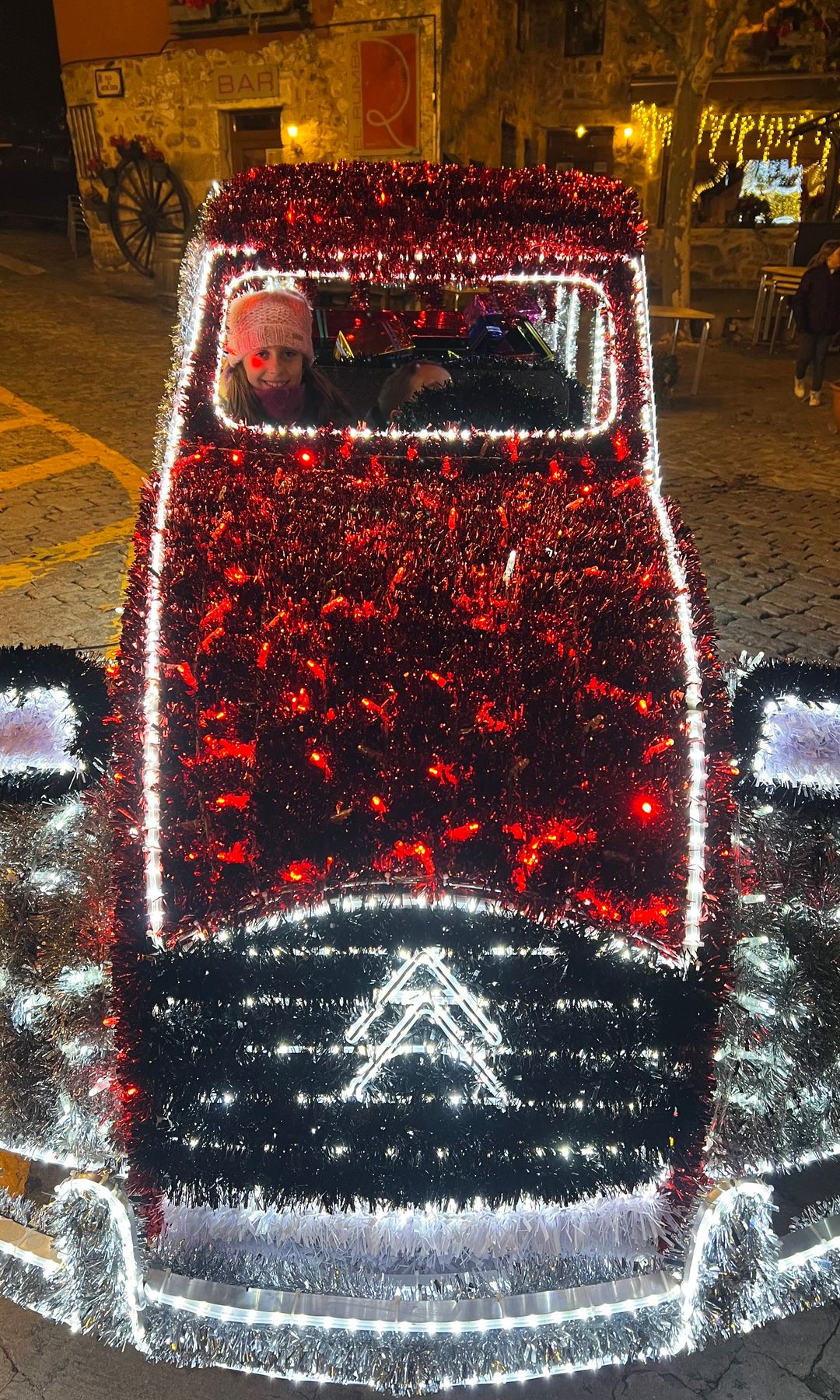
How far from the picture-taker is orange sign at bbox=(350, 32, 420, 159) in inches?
516

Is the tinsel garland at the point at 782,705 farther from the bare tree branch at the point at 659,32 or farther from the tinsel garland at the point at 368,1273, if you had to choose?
the bare tree branch at the point at 659,32

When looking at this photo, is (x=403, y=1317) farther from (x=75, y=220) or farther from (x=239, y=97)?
(x=75, y=220)

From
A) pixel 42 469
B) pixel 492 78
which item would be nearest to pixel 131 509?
pixel 42 469

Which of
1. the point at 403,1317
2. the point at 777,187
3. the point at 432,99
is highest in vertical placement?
the point at 432,99

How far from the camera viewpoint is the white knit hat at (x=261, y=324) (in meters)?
3.19

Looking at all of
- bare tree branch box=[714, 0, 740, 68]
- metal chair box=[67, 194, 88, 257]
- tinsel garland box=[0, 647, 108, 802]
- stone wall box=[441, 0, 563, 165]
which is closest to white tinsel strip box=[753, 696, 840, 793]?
tinsel garland box=[0, 647, 108, 802]

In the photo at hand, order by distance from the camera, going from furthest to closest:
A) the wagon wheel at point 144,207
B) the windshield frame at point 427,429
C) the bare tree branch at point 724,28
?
the wagon wheel at point 144,207 < the bare tree branch at point 724,28 < the windshield frame at point 427,429

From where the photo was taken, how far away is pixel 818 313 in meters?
10.2

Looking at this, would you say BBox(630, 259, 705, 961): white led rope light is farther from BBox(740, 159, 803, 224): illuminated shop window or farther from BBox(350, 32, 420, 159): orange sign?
BBox(740, 159, 803, 224): illuminated shop window

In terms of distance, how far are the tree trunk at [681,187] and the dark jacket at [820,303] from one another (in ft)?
9.09

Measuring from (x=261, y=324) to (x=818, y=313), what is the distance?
8.97 meters

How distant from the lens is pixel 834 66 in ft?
59.7

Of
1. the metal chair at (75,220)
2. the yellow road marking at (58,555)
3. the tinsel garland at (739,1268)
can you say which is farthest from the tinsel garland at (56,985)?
the metal chair at (75,220)

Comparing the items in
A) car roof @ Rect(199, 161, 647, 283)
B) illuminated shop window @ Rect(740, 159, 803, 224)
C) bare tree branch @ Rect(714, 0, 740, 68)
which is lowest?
car roof @ Rect(199, 161, 647, 283)
